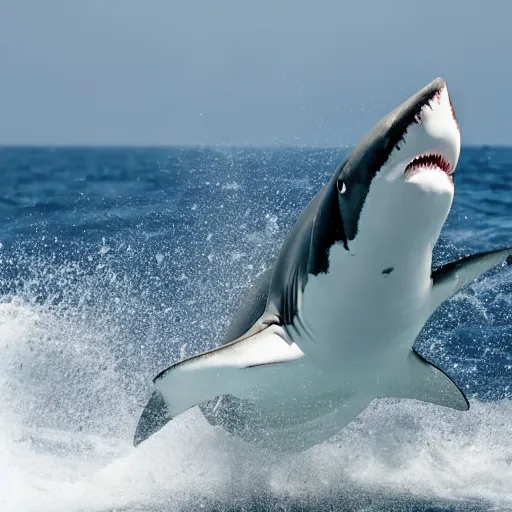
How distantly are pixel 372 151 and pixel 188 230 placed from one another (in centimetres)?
1660

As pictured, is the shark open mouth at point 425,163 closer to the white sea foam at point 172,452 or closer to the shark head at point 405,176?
the shark head at point 405,176

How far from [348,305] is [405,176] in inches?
64.9

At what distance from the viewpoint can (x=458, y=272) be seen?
7234 mm

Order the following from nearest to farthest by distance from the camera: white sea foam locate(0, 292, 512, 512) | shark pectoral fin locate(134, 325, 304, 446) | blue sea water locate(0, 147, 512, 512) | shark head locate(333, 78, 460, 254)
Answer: shark head locate(333, 78, 460, 254), shark pectoral fin locate(134, 325, 304, 446), white sea foam locate(0, 292, 512, 512), blue sea water locate(0, 147, 512, 512)

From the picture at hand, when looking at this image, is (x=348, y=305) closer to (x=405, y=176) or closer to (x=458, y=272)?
(x=458, y=272)

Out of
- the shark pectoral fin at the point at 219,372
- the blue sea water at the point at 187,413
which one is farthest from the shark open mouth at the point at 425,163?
the blue sea water at the point at 187,413

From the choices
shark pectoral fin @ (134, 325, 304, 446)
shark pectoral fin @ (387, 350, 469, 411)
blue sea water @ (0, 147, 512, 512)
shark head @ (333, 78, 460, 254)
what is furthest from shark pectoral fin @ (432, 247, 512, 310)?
blue sea water @ (0, 147, 512, 512)

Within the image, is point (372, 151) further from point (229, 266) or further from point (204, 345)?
point (229, 266)

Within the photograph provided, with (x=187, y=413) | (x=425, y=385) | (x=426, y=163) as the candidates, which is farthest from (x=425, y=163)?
(x=187, y=413)

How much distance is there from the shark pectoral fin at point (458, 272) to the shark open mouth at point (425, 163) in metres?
1.70

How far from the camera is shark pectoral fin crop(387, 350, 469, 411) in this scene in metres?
8.31

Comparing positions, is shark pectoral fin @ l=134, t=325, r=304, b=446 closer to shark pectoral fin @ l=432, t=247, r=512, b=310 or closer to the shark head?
shark pectoral fin @ l=432, t=247, r=512, b=310

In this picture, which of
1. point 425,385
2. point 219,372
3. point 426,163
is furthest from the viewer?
point 425,385

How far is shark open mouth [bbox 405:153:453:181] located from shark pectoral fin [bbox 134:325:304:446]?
257cm
